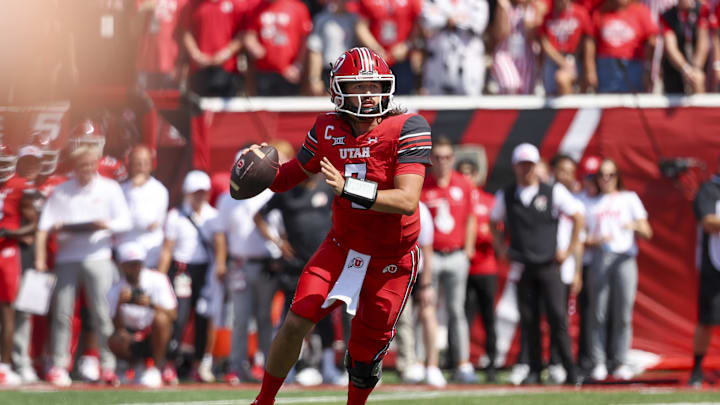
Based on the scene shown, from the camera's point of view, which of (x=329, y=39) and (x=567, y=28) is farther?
(x=567, y=28)

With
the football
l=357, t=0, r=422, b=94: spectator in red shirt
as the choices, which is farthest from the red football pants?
l=357, t=0, r=422, b=94: spectator in red shirt

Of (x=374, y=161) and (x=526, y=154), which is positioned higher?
(x=374, y=161)

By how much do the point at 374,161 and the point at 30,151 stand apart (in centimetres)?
357

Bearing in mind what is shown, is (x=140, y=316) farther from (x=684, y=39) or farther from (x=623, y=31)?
(x=684, y=39)

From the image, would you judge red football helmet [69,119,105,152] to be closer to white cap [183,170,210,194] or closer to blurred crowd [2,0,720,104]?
white cap [183,170,210,194]

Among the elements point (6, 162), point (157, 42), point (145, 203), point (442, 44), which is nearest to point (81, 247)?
point (145, 203)

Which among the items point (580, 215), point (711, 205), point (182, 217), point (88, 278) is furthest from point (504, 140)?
point (88, 278)

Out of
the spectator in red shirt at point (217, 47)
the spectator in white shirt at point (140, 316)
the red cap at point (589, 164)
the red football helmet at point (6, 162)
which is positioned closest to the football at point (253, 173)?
the red football helmet at point (6, 162)

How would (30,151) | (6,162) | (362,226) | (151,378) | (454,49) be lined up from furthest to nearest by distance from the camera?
(454,49) < (151,378) < (30,151) < (6,162) < (362,226)

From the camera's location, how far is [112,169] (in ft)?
33.2

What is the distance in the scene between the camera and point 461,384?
30.9ft

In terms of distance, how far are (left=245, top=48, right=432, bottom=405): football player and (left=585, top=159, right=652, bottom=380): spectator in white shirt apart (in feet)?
14.1

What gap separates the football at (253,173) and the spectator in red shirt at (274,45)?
5.23 metres

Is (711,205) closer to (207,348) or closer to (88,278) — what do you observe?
(207,348)
